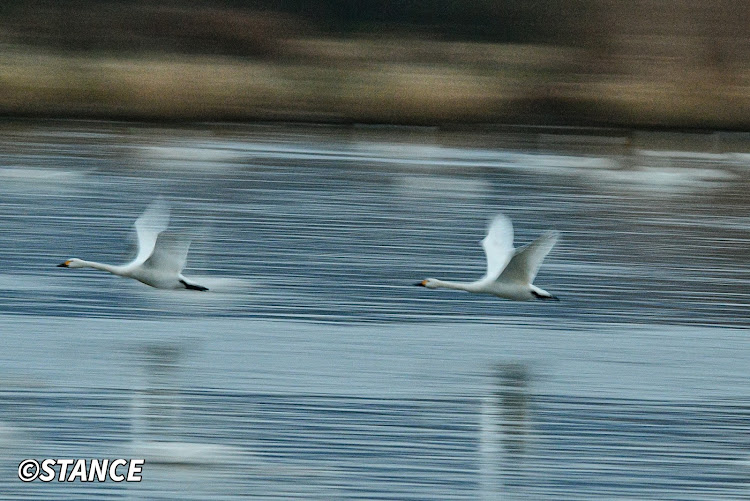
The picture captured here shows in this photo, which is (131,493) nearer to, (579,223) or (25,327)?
(25,327)

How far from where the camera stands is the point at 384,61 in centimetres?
3862

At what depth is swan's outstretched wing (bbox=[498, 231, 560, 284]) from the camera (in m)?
9.67

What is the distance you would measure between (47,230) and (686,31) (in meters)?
25.7

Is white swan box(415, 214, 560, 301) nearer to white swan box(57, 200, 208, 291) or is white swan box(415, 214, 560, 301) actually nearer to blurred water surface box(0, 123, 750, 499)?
blurred water surface box(0, 123, 750, 499)

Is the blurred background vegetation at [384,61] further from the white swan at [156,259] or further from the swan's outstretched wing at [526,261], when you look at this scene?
the swan's outstretched wing at [526,261]

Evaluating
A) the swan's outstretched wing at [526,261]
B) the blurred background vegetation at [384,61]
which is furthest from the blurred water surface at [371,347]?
the blurred background vegetation at [384,61]

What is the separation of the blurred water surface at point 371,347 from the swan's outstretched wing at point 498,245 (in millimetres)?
438

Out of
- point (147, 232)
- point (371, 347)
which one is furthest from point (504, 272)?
point (147, 232)

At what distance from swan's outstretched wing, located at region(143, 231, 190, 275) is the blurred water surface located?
1.18ft

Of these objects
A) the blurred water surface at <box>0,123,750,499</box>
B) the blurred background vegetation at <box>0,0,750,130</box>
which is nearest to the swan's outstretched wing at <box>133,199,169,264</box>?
the blurred water surface at <box>0,123,750,499</box>

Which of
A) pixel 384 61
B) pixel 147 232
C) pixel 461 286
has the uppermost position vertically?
pixel 384 61

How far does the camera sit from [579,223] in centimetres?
1656

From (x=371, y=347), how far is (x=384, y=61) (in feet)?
96.0

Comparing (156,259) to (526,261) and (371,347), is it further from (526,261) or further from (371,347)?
(526,261)
